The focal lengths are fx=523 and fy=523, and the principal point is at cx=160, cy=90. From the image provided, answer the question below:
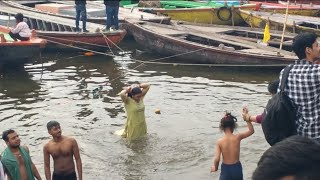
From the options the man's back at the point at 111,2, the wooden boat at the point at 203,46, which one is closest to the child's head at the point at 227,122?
the wooden boat at the point at 203,46

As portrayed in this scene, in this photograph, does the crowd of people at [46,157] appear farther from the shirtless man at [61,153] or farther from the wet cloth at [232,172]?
the wet cloth at [232,172]

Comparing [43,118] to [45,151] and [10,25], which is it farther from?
[10,25]

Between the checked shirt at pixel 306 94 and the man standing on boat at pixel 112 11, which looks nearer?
the checked shirt at pixel 306 94

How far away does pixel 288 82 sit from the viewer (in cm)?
427

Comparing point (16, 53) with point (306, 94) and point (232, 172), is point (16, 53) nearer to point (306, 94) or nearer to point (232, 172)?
point (232, 172)

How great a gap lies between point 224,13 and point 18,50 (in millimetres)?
9121

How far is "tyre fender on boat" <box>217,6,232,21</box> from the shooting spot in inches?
812

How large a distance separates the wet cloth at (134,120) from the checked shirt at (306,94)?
15.7ft

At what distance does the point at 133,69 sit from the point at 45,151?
8932 mm

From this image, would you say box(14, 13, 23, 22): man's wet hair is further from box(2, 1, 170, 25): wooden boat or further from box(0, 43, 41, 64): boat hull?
box(2, 1, 170, 25): wooden boat

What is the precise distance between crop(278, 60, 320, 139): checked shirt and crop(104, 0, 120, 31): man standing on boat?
13.0 meters

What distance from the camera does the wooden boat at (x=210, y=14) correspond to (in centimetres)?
2062

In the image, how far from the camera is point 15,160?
6.14 meters

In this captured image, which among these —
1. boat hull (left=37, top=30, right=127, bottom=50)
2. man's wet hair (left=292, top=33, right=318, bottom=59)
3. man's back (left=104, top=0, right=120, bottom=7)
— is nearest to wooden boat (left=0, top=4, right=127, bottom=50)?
boat hull (left=37, top=30, right=127, bottom=50)
